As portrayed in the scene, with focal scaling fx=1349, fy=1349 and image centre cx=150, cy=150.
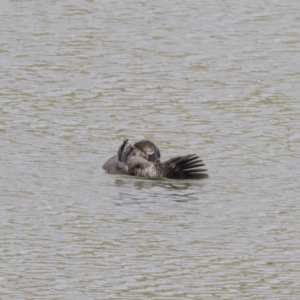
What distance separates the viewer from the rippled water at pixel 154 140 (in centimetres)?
1017

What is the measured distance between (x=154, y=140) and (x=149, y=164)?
133cm

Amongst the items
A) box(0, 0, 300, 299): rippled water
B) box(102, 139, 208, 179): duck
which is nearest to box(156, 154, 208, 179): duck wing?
box(102, 139, 208, 179): duck

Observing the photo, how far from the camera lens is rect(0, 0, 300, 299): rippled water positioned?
33.4ft

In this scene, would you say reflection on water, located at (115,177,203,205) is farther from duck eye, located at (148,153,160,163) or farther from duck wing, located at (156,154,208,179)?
duck eye, located at (148,153,160,163)

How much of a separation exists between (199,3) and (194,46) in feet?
9.79

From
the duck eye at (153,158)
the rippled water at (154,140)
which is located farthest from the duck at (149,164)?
the rippled water at (154,140)

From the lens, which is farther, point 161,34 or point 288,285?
point 161,34

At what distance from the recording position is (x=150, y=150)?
47.1ft

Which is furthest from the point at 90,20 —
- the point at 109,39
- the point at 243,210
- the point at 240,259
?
the point at 240,259

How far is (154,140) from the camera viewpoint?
1545 centimetres

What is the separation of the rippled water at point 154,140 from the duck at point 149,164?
0.12 m

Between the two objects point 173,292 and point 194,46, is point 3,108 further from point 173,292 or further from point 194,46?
point 173,292

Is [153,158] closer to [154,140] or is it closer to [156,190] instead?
[156,190]

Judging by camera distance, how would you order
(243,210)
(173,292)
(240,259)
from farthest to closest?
(243,210)
(240,259)
(173,292)
